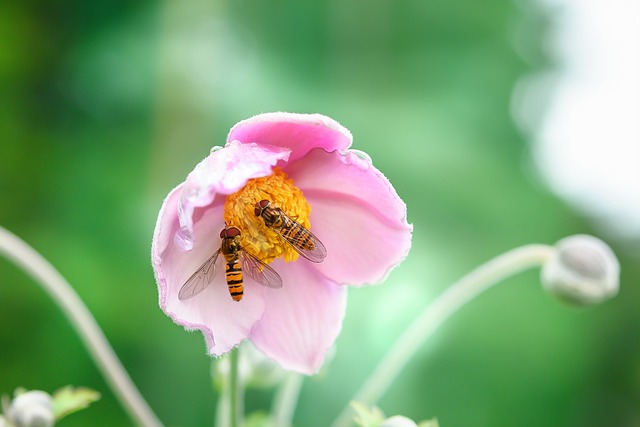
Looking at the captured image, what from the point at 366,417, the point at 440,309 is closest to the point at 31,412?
the point at 366,417

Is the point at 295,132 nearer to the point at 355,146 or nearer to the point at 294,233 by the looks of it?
the point at 294,233

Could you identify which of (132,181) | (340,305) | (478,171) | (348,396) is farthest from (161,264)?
(478,171)

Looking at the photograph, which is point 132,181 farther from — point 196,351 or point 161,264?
point 161,264

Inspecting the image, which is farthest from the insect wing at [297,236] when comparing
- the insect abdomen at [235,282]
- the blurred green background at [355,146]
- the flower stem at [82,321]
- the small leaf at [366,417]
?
the blurred green background at [355,146]

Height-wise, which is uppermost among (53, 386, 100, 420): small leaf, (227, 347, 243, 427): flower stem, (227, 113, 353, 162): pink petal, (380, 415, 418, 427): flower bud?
(227, 113, 353, 162): pink petal

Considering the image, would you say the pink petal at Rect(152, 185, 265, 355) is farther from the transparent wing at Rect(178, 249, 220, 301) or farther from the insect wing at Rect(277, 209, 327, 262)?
the insect wing at Rect(277, 209, 327, 262)

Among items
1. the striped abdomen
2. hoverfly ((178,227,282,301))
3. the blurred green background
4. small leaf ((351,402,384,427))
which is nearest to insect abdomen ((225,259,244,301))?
hoverfly ((178,227,282,301))

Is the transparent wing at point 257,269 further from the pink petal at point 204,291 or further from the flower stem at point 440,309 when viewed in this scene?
the flower stem at point 440,309
